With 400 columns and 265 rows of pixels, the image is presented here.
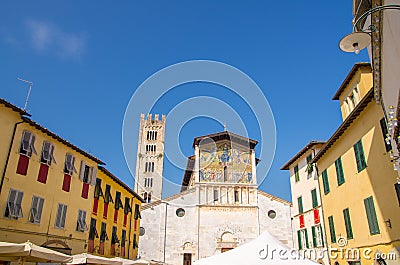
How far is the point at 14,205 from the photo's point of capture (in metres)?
13.3

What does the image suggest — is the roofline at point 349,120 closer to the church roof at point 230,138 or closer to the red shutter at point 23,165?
the red shutter at point 23,165

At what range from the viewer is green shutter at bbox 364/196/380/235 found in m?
13.0

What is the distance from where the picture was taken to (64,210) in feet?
54.9

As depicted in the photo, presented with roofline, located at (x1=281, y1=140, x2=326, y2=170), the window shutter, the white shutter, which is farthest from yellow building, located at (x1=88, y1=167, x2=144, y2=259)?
roofline, located at (x1=281, y1=140, x2=326, y2=170)

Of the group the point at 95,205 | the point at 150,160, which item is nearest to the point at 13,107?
the point at 95,205

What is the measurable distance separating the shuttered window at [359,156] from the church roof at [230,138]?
2504 centimetres

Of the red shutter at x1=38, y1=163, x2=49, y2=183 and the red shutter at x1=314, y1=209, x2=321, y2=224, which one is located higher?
the red shutter at x1=38, y1=163, x2=49, y2=183

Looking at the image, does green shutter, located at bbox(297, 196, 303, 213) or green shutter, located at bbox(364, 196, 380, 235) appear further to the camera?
green shutter, located at bbox(297, 196, 303, 213)

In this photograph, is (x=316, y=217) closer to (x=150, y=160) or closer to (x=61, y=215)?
(x=61, y=215)

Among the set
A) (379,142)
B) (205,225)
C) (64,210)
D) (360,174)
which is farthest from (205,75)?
(205,225)

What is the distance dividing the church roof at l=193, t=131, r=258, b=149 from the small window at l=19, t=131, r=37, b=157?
26459mm

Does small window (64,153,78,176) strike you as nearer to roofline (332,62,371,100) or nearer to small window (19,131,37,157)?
small window (19,131,37,157)

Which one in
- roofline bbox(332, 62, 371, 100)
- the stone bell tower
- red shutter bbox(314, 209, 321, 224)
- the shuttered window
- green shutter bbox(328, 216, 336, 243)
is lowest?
green shutter bbox(328, 216, 336, 243)

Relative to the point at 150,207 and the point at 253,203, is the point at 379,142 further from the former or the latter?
the point at 150,207
